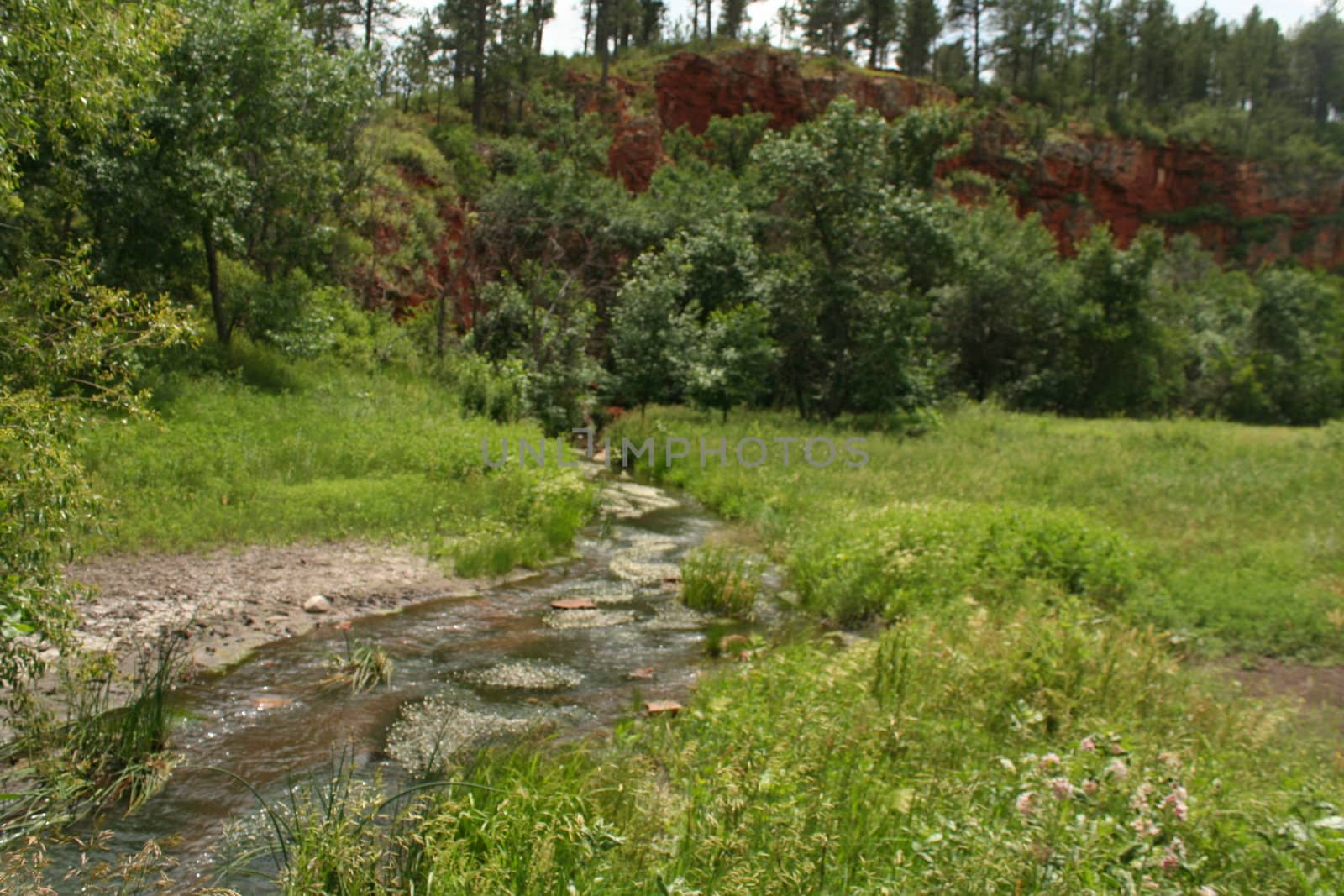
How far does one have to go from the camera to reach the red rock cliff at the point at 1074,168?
48094 mm

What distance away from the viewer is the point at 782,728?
5352 mm

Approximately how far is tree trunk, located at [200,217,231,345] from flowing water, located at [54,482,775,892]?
984 centimetres

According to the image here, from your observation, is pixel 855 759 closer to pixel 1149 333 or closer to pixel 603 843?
pixel 603 843

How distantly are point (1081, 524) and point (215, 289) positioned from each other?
15.1 m

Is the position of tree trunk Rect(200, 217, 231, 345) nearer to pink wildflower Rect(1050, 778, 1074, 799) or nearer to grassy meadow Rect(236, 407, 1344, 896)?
grassy meadow Rect(236, 407, 1344, 896)

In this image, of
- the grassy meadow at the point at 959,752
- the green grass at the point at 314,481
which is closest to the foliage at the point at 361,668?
the grassy meadow at the point at 959,752

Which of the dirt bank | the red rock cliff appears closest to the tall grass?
the dirt bank

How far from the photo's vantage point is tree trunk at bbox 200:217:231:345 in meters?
16.2

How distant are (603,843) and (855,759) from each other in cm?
173

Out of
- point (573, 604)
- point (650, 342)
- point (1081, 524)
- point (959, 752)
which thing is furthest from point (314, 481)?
point (650, 342)

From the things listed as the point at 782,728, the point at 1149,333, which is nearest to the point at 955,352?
the point at 1149,333

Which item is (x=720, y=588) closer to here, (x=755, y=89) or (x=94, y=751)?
(x=94, y=751)

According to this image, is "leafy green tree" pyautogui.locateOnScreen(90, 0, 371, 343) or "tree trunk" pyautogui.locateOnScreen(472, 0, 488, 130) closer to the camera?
"leafy green tree" pyautogui.locateOnScreen(90, 0, 371, 343)

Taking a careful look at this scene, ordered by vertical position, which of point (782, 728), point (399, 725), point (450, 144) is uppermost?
point (450, 144)
